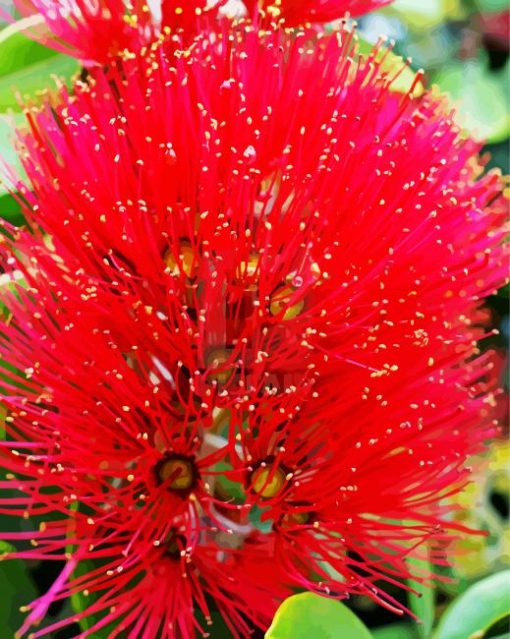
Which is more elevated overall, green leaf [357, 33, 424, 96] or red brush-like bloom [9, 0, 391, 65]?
red brush-like bloom [9, 0, 391, 65]

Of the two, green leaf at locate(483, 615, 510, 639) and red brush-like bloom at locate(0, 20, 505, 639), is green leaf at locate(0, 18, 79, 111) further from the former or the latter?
green leaf at locate(483, 615, 510, 639)

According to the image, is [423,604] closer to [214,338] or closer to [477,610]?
[477,610]

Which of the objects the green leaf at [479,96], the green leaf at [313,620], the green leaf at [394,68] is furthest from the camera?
the green leaf at [479,96]

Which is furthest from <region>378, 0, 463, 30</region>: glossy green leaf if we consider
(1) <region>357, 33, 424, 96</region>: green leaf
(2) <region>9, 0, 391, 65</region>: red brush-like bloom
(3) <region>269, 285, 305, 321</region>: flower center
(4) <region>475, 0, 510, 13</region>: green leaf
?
(3) <region>269, 285, 305, 321</region>: flower center

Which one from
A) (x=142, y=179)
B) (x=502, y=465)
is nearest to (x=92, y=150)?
(x=142, y=179)

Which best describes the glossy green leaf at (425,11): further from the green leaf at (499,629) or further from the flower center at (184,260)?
the green leaf at (499,629)

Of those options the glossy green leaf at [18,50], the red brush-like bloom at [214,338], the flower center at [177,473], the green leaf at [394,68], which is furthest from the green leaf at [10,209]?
the green leaf at [394,68]

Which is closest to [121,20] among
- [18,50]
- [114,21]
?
[114,21]
